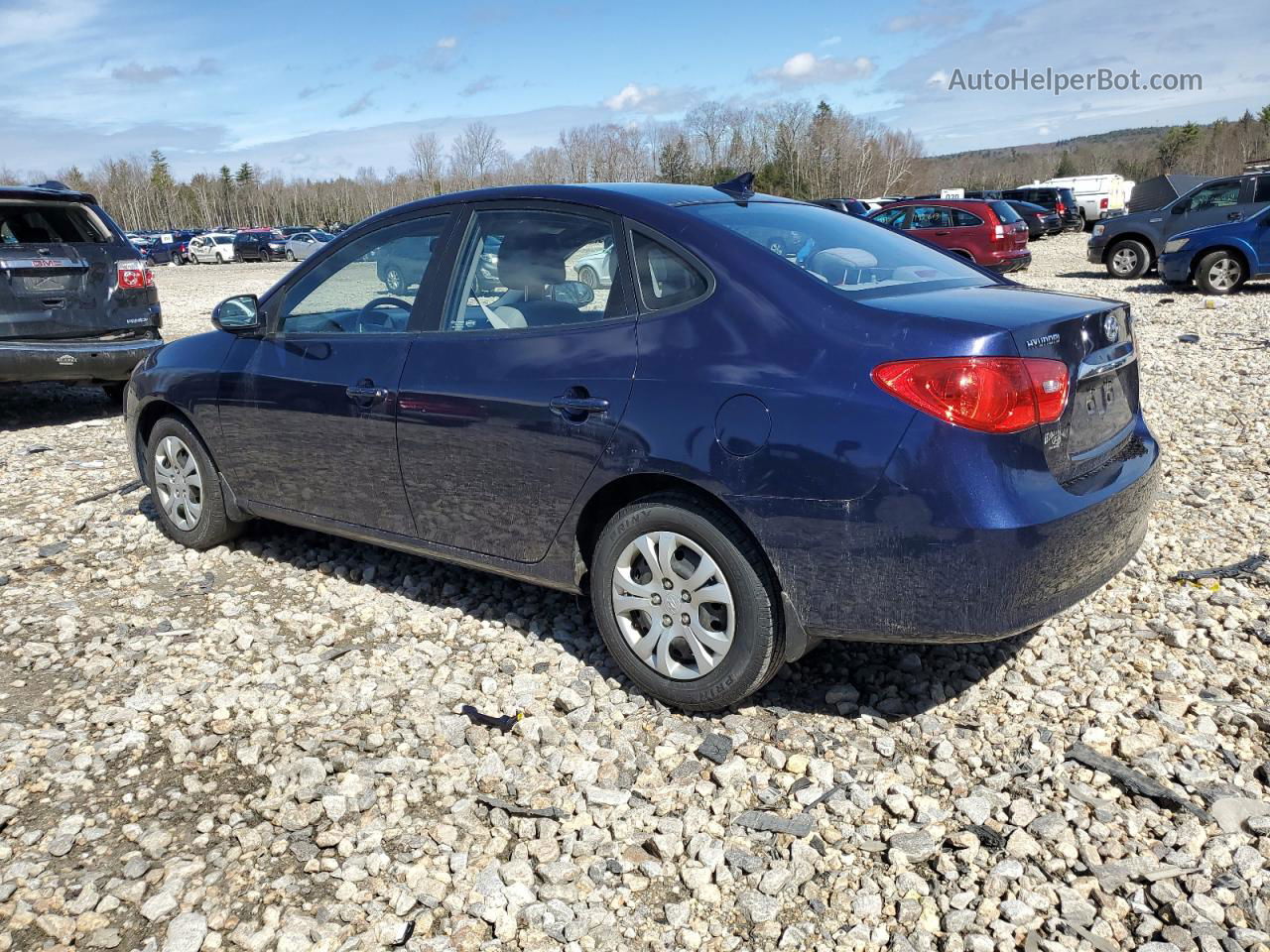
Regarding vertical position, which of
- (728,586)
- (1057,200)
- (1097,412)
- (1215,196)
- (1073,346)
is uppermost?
(1057,200)

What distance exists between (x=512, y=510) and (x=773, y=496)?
1126 mm

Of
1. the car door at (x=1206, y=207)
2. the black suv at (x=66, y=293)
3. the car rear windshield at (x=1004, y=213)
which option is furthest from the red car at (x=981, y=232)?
the black suv at (x=66, y=293)

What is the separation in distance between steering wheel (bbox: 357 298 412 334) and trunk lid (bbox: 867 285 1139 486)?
1.99 meters

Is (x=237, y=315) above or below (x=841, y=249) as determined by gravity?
below

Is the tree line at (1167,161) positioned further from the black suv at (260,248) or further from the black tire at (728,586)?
the black tire at (728,586)

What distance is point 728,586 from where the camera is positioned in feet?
10.7

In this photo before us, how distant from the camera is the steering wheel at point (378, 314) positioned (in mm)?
4227

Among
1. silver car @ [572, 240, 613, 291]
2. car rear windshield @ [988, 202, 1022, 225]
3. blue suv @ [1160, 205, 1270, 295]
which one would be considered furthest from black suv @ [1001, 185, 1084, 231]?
silver car @ [572, 240, 613, 291]

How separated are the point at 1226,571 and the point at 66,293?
8.36 metres

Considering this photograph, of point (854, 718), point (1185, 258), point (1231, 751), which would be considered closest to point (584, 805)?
point (854, 718)

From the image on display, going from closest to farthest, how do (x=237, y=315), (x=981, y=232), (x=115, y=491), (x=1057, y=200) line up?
(x=237, y=315) < (x=115, y=491) < (x=981, y=232) < (x=1057, y=200)

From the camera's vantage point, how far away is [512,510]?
12.5ft

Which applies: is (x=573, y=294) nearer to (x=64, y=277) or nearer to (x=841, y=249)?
(x=841, y=249)

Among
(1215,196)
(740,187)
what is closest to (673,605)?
(740,187)
